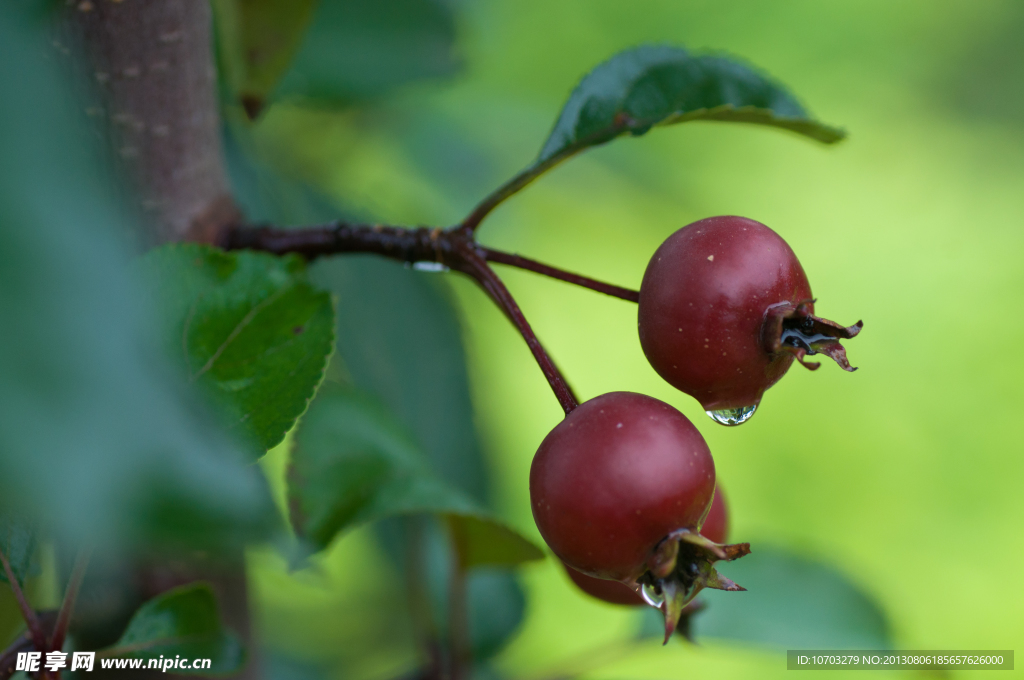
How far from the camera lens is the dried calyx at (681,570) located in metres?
0.37

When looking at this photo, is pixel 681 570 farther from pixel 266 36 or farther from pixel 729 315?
pixel 266 36

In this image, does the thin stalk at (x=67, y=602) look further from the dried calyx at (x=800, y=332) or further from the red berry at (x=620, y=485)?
the dried calyx at (x=800, y=332)

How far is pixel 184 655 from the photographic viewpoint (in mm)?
520

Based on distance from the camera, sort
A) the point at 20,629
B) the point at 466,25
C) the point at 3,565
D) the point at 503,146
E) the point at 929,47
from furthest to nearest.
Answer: the point at 929,47, the point at 503,146, the point at 466,25, the point at 20,629, the point at 3,565

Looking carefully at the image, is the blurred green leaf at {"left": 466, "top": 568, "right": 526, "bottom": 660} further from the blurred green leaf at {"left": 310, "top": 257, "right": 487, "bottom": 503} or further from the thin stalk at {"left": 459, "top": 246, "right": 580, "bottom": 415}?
the thin stalk at {"left": 459, "top": 246, "right": 580, "bottom": 415}

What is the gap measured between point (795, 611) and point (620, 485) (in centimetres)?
57

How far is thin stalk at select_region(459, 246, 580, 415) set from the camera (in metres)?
0.43

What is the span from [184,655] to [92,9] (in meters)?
0.37

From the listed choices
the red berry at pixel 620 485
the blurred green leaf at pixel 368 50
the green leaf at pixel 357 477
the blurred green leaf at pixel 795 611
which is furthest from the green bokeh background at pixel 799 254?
the red berry at pixel 620 485

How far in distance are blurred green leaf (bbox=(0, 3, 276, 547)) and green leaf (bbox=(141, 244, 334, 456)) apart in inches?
5.9

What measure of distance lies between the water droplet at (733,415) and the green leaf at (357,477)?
198 millimetres

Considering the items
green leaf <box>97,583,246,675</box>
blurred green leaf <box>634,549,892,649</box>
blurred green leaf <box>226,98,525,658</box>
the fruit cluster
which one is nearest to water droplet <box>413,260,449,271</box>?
the fruit cluster

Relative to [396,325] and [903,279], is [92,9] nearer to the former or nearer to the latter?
[396,325]

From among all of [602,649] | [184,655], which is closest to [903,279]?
[602,649]
